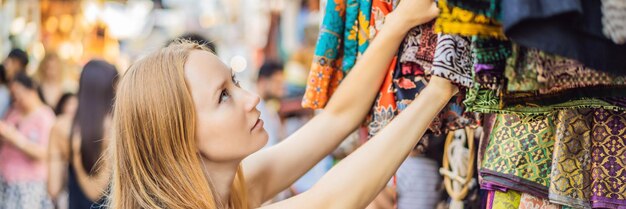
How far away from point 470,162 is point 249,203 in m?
0.64

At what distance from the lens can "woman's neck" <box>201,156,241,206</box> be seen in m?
2.22

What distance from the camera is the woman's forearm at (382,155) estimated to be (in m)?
1.94

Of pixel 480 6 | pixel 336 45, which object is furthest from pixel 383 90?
pixel 480 6

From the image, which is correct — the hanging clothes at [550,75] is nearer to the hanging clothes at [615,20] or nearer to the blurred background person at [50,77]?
the hanging clothes at [615,20]

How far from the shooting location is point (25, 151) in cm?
644

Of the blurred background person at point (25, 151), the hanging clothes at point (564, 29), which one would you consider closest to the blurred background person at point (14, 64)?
the blurred background person at point (25, 151)

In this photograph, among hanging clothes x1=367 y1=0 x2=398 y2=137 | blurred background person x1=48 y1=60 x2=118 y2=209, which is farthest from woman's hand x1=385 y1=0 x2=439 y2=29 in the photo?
blurred background person x1=48 y1=60 x2=118 y2=209

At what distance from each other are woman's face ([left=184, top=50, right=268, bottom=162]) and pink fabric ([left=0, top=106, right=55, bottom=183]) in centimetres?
465

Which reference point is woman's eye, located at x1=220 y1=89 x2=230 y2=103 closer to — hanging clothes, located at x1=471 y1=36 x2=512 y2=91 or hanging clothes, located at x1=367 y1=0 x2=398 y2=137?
hanging clothes, located at x1=367 y1=0 x2=398 y2=137

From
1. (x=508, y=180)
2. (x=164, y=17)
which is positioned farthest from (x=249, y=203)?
(x=164, y=17)

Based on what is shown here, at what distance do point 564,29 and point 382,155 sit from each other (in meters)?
0.68

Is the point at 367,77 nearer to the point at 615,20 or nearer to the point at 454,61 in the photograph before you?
the point at 454,61

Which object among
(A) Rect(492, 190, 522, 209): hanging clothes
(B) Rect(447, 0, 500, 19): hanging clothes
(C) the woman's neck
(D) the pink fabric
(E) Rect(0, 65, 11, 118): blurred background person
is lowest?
(D) the pink fabric

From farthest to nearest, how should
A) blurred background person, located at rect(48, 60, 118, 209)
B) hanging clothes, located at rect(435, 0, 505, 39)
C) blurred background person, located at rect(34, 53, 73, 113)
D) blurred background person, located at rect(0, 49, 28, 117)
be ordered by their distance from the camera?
1. blurred background person, located at rect(34, 53, 73, 113)
2. blurred background person, located at rect(0, 49, 28, 117)
3. blurred background person, located at rect(48, 60, 118, 209)
4. hanging clothes, located at rect(435, 0, 505, 39)
